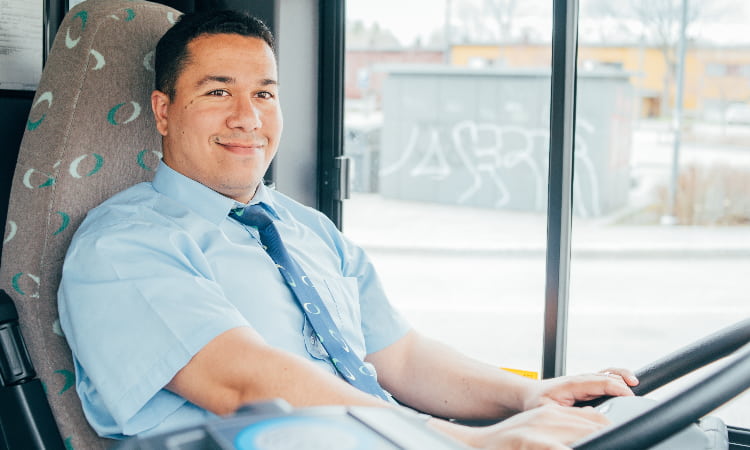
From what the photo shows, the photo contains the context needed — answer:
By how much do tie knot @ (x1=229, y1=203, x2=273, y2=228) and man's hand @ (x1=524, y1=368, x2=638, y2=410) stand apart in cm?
58

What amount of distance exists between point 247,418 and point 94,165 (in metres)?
0.81

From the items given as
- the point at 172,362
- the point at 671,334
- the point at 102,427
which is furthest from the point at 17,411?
the point at 671,334

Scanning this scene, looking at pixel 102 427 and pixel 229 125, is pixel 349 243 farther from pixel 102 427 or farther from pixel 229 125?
pixel 102 427

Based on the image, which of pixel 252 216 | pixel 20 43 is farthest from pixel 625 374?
pixel 20 43

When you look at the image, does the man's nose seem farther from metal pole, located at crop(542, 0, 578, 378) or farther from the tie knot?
metal pole, located at crop(542, 0, 578, 378)

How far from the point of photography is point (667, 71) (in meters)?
4.21

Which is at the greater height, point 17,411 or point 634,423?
point 634,423

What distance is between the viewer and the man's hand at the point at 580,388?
4.11 feet

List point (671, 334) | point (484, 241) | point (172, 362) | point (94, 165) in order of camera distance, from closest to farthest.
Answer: point (172, 362)
point (94, 165)
point (671, 334)
point (484, 241)

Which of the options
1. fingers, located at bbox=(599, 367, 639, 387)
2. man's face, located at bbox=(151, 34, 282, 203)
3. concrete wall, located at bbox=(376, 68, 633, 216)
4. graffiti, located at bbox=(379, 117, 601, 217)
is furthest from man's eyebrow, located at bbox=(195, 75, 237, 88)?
graffiti, located at bbox=(379, 117, 601, 217)

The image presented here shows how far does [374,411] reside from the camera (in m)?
0.62

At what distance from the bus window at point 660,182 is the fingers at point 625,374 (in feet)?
1.35

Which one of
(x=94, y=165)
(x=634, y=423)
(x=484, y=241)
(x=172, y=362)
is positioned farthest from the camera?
(x=484, y=241)

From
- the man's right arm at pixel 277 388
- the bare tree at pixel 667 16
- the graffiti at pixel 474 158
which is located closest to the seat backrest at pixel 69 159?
the man's right arm at pixel 277 388
